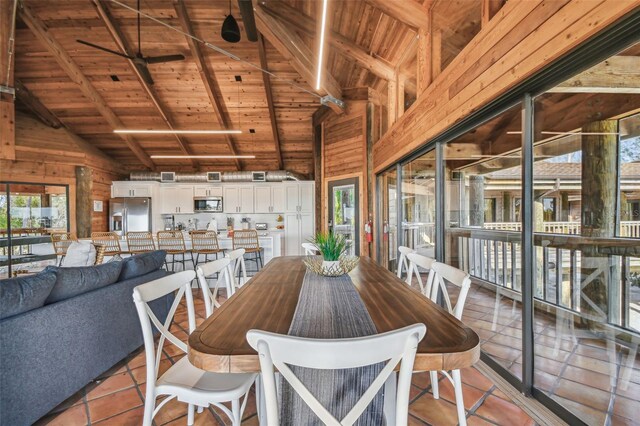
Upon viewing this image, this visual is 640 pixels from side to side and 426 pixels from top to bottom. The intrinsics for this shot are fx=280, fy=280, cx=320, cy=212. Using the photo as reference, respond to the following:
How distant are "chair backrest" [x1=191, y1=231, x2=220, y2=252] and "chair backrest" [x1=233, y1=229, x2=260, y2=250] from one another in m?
0.31

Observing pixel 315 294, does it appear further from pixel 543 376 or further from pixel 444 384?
pixel 543 376

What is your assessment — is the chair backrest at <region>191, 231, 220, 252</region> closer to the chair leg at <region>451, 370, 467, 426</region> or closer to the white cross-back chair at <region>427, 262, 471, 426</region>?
the white cross-back chair at <region>427, 262, 471, 426</region>

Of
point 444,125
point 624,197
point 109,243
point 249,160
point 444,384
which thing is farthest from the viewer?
point 249,160

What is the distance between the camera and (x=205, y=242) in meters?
4.67

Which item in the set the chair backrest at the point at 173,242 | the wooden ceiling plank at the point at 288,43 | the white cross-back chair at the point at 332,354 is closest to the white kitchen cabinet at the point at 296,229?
the chair backrest at the point at 173,242

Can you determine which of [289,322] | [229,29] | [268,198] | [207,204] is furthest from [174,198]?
[289,322]

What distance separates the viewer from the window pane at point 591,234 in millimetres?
1738

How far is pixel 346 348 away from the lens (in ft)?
2.35

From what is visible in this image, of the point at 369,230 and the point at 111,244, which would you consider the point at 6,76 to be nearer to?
the point at 111,244

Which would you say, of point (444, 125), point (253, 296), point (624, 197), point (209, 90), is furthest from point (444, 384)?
point (209, 90)

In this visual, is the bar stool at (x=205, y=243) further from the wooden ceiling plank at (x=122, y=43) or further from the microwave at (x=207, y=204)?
the microwave at (x=207, y=204)

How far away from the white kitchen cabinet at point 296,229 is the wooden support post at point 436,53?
18.6ft

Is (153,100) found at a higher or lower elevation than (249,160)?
higher

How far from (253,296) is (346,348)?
919mm
